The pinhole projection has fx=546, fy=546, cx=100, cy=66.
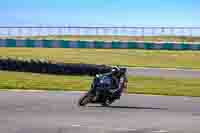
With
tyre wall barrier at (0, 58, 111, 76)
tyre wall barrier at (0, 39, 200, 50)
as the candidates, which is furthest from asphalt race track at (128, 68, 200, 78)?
tyre wall barrier at (0, 39, 200, 50)

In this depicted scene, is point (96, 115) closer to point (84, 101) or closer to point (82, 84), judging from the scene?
point (84, 101)

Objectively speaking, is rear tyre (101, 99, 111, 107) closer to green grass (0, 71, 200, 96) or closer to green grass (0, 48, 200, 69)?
green grass (0, 71, 200, 96)

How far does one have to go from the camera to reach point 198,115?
13945 millimetres

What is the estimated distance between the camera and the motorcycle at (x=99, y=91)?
586 inches

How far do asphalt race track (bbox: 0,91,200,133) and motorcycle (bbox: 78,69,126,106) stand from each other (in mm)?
222

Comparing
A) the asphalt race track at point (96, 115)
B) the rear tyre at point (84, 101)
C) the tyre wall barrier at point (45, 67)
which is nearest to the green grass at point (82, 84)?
the tyre wall barrier at point (45, 67)

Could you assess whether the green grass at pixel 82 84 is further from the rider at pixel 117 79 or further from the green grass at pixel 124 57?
the green grass at pixel 124 57

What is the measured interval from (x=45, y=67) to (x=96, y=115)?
11814mm

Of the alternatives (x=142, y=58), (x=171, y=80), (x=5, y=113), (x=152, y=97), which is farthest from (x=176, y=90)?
(x=142, y=58)

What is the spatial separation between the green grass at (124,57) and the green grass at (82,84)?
37.0 ft

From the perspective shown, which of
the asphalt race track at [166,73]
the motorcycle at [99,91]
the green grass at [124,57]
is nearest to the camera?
the motorcycle at [99,91]

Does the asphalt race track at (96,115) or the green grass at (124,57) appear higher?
the asphalt race track at (96,115)

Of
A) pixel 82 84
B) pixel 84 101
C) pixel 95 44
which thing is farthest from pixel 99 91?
pixel 95 44

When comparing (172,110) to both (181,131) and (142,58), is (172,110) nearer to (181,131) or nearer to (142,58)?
(181,131)
